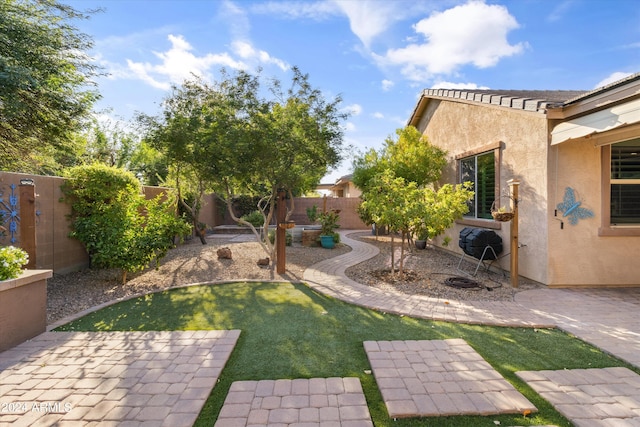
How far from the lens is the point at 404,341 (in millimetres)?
3861

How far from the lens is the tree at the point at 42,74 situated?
5.73 meters

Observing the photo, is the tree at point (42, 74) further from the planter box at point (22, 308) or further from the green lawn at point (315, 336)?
the green lawn at point (315, 336)

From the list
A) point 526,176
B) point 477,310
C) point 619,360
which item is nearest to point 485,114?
point 526,176

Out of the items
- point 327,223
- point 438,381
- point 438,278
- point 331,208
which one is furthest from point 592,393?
point 331,208

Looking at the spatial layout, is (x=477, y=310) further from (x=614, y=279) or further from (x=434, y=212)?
(x=614, y=279)

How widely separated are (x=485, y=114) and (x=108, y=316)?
31.1 ft

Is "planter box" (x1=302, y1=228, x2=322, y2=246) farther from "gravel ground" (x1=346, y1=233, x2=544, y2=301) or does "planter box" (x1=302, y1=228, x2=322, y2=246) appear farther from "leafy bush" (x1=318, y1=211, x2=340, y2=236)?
"gravel ground" (x1=346, y1=233, x2=544, y2=301)

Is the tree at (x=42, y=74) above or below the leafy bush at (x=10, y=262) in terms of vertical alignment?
above

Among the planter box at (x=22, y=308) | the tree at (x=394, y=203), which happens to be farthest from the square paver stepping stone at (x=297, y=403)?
the tree at (x=394, y=203)

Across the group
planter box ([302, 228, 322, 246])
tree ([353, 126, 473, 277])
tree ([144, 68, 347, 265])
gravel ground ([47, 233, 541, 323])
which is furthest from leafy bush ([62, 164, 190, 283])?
planter box ([302, 228, 322, 246])

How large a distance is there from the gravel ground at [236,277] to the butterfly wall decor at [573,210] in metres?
1.55

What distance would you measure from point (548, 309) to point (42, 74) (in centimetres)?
1071

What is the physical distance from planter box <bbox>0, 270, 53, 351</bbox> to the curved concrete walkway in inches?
171

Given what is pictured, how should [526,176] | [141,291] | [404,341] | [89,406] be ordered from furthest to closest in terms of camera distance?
Answer: 1. [526,176]
2. [141,291]
3. [404,341]
4. [89,406]
